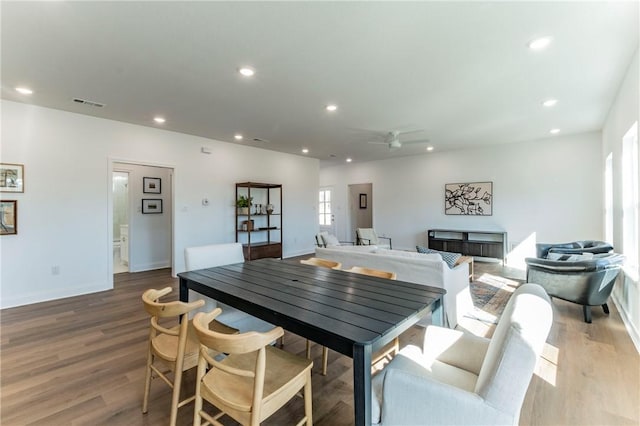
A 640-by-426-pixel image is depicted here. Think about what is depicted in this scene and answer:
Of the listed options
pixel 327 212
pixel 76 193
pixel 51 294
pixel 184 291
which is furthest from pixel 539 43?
pixel 327 212

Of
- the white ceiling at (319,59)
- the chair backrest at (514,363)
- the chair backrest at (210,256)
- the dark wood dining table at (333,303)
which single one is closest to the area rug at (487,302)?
the dark wood dining table at (333,303)

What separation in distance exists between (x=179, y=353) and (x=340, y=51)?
266cm

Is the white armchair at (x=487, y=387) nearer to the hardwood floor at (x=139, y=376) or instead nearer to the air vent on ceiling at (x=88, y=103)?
the hardwood floor at (x=139, y=376)

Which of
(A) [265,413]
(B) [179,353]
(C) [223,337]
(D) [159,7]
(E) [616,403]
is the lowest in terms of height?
(E) [616,403]

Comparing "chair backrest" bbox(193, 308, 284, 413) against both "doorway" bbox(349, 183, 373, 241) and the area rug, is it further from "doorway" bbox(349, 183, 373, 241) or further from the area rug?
"doorway" bbox(349, 183, 373, 241)

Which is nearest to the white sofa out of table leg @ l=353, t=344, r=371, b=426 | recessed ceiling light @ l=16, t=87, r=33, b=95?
table leg @ l=353, t=344, r=371, b=426

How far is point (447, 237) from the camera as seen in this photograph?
743cm

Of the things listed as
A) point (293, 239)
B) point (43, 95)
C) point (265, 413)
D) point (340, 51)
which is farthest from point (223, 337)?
point (293, 239)

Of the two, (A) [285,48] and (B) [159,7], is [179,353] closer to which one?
(B) [159,7]

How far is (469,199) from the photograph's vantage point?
711cm

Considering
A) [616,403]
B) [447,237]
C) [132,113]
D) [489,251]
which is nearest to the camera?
[616,403]

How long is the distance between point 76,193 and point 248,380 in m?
4.52

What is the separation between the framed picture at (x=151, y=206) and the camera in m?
6.16

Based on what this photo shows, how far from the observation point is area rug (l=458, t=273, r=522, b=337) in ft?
10.5
